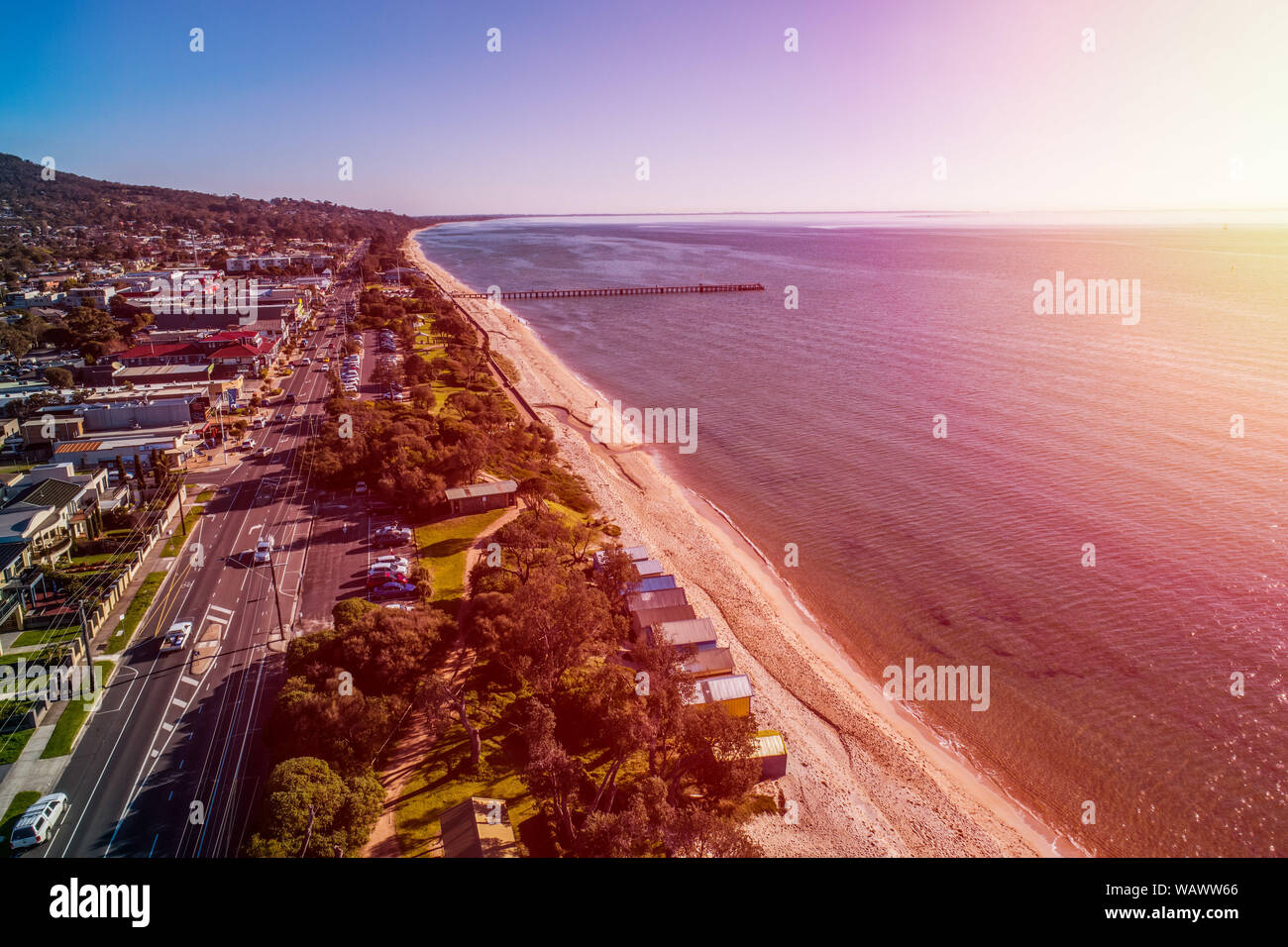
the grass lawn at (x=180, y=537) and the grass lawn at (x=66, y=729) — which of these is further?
the grass lawn at (x=180, y=537)

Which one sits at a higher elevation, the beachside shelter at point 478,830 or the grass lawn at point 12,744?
the grass lawn at point 12,744

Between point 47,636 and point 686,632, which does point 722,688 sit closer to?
point 686,632

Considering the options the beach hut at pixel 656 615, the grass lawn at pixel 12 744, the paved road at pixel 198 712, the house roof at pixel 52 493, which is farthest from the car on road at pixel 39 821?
the house roof at pixel 52 493

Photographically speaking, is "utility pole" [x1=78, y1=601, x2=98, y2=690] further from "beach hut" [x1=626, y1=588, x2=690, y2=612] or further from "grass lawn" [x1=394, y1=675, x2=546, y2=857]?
"beach hut" [x1=626, y1=588, x2=690, y2=612]

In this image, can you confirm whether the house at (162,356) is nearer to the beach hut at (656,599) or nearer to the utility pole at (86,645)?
the utility pole at (86,645)

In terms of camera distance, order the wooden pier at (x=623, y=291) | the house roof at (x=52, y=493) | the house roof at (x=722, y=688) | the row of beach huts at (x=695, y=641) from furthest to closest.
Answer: the wooden pier at (x=623, y=291) → the house roof at (x=52, y=493) → the house roof at (x=722, y=688) → the row of beach huts at (x=695, y=641)

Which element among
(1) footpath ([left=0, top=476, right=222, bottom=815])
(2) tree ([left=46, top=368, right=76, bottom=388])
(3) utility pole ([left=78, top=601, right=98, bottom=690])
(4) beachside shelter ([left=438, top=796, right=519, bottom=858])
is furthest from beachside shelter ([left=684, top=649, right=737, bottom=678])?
(2) tree ([left=46, top=368, right=76, bottom=388])

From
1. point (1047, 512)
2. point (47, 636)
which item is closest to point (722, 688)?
point (47, 636)
